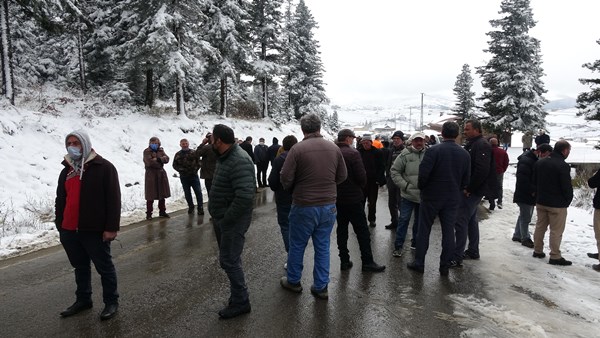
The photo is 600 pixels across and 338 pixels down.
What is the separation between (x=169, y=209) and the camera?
10.2 meters

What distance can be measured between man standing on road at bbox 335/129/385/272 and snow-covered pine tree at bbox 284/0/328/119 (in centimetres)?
3497

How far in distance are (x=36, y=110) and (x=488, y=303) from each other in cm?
1852

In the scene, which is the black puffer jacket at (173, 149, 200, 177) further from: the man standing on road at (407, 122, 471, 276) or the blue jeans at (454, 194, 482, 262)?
the blue jeans at (454, 194, 482, 262)

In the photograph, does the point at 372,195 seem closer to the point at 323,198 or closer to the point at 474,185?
the point at 474,185

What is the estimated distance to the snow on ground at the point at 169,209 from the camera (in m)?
4.27

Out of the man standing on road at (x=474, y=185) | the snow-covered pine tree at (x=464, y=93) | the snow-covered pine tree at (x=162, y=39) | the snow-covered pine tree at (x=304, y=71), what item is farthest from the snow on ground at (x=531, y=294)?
the snow-covered pine tree at (x=464, y=93)

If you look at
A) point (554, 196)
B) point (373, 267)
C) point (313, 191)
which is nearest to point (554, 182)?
point (554, 196)

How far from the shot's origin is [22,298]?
14.9ft

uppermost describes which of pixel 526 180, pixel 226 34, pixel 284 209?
pixel 226 34

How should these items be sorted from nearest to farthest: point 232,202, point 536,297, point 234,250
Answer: point 232,202, point 234,250, point 536,297

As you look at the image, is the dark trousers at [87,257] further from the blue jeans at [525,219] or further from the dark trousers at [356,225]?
the blue jeans at [525,219]

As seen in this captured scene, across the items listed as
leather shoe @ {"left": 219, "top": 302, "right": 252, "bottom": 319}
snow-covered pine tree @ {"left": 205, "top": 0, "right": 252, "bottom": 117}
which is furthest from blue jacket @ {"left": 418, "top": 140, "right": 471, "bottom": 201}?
snow-covered pine tree @ {"left": 205, "top": 0, "right": 252, "bottom": 117}

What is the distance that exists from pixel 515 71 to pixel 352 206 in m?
29.9

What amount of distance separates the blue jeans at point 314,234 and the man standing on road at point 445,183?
68.0 inches
